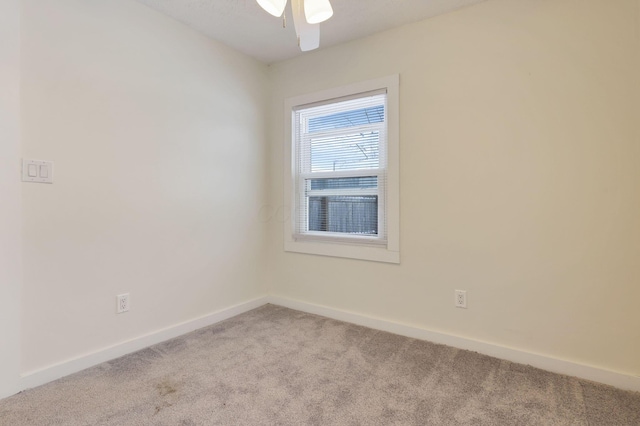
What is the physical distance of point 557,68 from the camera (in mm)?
1933

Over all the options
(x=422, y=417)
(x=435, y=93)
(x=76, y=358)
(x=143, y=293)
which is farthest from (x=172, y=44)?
(x=422, y=417)

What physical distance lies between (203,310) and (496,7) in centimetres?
312

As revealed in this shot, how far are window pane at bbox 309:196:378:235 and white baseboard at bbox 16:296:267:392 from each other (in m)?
1.07

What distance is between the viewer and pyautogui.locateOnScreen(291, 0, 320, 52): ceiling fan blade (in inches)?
55.4

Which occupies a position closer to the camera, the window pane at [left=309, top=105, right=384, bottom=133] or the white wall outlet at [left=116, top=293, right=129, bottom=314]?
the white wall outlet at [left=116, top=293, right=129, bottom=314]

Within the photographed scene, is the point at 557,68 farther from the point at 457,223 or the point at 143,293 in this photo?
the point at 143,293

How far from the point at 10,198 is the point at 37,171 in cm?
19

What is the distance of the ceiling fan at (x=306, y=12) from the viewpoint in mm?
1312

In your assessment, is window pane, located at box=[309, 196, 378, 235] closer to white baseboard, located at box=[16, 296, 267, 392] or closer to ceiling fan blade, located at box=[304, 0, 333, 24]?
white baseboard, located at box=[16, 296, 267, 392]

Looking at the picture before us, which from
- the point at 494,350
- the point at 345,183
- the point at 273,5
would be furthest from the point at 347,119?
the point at 494,350

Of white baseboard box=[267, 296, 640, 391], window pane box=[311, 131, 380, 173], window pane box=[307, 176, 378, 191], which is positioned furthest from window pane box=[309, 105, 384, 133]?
white baseboard box=[267, 296, 640, 391]

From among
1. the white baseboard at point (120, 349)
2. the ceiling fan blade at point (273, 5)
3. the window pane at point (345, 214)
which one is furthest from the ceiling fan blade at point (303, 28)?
the white baseboard at point (120, 349)

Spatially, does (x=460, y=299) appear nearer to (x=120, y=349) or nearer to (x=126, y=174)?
(x=120, y=349)

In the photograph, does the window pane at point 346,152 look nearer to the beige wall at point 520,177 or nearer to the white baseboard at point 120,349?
the beige wall at point 520,177
